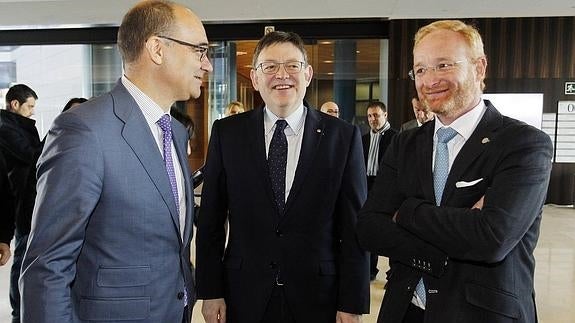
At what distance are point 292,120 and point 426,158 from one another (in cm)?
61

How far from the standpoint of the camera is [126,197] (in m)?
1.44

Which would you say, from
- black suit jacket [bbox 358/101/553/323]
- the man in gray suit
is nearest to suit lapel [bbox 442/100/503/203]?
black suit jacket [bbox 358/101/553/323]

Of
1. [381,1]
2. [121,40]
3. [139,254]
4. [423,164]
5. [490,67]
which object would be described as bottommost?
[139,254]

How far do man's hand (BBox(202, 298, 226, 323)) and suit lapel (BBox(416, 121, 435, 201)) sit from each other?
0.95 meters

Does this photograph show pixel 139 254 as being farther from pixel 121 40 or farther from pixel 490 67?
pixel 490 67

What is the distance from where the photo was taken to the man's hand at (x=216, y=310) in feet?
6.86

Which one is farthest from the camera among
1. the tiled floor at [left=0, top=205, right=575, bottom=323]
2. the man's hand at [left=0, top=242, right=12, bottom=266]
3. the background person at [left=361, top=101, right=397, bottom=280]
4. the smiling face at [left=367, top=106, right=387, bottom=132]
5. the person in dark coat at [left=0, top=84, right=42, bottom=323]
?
the smiling face at [left=367, top=106, right=387, bottom=132]

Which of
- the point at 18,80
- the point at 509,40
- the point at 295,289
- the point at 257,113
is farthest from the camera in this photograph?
the point at 18,80

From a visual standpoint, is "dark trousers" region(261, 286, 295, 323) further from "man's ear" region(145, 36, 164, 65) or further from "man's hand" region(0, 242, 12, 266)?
"man's hand" region(0, 242, 12, 266)

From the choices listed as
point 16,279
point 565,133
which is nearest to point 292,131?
point 16,279

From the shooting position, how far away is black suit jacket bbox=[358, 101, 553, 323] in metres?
1.51

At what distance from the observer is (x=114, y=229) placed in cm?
143

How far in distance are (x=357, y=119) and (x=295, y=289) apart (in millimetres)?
9138

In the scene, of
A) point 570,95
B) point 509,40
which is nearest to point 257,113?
point 509,40
